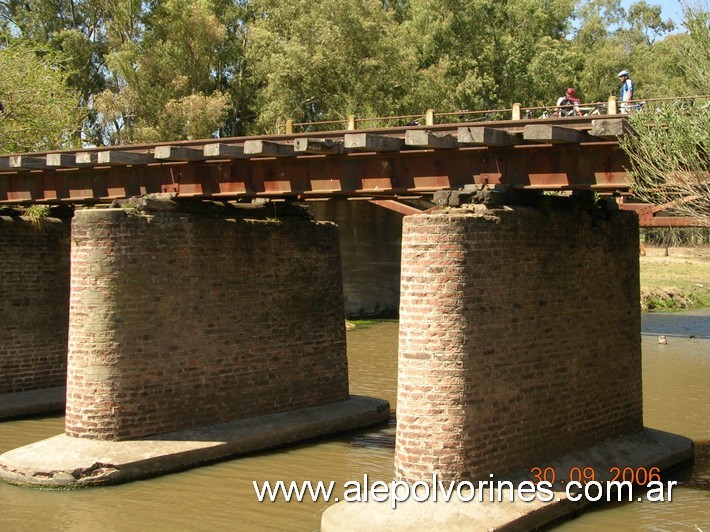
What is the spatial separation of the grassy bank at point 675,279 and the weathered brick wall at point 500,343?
22.8 meters

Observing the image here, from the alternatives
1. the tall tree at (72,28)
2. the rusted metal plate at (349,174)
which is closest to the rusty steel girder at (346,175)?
the rusted metal plate at (349,174)

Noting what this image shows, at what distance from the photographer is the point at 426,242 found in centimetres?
1036

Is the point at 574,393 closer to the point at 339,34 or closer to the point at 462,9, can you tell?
the point at 339,34

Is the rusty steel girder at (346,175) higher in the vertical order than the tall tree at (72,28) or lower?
lower

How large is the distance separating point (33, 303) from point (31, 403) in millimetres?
2003

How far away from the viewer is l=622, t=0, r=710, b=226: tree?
1048 centimetres

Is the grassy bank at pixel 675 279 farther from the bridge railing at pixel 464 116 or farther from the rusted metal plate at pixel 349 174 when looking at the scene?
the rusted metal plate at pixel 349 174

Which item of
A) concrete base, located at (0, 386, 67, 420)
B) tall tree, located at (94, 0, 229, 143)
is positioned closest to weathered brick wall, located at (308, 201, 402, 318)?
tall tree, located at (94, 0, 229, 143)

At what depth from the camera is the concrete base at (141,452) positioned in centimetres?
1227

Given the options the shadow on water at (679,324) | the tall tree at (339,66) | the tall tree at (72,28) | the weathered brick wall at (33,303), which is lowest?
the shadow on water at (679,324)

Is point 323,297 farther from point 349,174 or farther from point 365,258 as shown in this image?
point 365,258

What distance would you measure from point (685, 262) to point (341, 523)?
38.6 metres

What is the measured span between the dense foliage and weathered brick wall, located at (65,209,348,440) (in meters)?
12.4

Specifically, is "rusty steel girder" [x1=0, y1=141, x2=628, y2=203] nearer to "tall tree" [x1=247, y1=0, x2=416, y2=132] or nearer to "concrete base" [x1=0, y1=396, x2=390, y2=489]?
"concrete base" [x1=0, y1=396, x2=390, y2=489]
